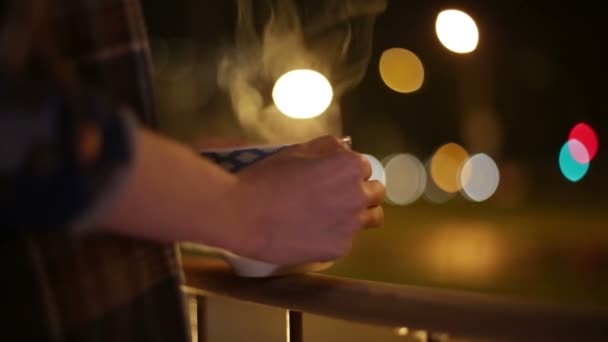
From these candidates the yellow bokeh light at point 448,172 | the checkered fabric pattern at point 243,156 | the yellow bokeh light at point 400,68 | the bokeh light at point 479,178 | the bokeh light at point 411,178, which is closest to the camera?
the checkered fabric pattern at point 243,156

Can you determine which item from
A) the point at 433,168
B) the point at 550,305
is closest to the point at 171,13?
the point at 550,305

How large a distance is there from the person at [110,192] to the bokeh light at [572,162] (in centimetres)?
112

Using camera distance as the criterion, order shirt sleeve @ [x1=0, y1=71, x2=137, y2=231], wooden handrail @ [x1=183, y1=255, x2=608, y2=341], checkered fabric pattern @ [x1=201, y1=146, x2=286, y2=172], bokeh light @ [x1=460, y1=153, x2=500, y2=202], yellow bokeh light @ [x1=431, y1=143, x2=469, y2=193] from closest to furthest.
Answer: shirt sleeve @ [x1=0, y1=71, x2=137, y2=231] → wooden handrail @ [x1=183, y1=255, x2=608, y2=341] → checkered fabric pattern @ [x1=201, y1=146, x2=286, y2=172] → bokeh light @ [x1=460, y1=153, x2=500, y2=202] → yellow bokeh light @ [x1=431, y1=143, x2=469, y2=193]

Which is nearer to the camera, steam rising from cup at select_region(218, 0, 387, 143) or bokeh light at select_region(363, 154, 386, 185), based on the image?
bokeh light at select_region(363, 154, 386, 185)

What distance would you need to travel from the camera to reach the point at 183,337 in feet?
1.24

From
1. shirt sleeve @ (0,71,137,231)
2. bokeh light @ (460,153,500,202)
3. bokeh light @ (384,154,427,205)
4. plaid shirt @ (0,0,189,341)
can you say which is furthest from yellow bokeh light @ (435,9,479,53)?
bokeh light @ (384,154,427,205)

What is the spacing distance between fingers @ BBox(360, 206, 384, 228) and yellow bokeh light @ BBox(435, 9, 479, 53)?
59 cm

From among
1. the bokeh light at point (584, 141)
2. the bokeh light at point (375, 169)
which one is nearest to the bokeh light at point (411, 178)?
the bokeh light at point (584, 141)

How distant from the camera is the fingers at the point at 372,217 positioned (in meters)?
0.47

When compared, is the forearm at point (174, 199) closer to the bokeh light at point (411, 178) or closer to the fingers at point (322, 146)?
the fingers at point (322, 146)

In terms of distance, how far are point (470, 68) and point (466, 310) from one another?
1287mm

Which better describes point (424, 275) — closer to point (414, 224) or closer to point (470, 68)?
point (470, 68)

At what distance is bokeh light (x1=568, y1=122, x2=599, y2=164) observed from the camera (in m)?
1.29

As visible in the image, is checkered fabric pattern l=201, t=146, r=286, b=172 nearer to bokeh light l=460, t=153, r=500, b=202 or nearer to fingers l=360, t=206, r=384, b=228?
fingers l=360, t=206, r=384, b=228
